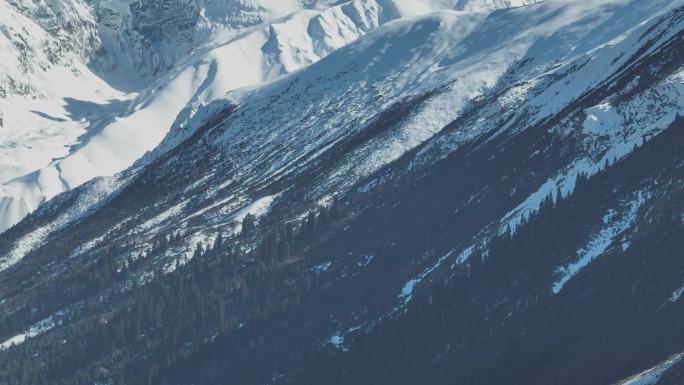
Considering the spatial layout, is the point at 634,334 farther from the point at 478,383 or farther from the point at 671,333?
the point at 478,383

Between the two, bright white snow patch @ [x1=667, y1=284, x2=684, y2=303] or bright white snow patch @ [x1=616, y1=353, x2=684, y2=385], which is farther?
bright white snow patch @ [x1=667, y1=284, x2=684, y2=303]

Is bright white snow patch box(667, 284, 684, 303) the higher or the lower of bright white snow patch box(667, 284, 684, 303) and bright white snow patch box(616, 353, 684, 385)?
the lower

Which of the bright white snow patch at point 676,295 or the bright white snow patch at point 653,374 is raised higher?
the bright white snow patch at point 653,374

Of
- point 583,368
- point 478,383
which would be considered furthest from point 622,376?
point 478,383

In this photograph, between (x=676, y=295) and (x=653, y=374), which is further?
(x=676, y=295)

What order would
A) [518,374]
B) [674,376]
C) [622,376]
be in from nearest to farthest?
[674,376], [622,376], [518,374]

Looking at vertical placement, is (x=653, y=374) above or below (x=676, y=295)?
above

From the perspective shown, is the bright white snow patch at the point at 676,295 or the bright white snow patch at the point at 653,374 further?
the bright white snow patch at the point at 676,295

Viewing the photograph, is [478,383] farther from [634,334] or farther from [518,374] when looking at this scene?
[634,334]

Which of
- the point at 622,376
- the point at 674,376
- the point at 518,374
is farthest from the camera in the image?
the point at 518,374

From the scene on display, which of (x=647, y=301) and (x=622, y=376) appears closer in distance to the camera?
(x=622, y=376)
